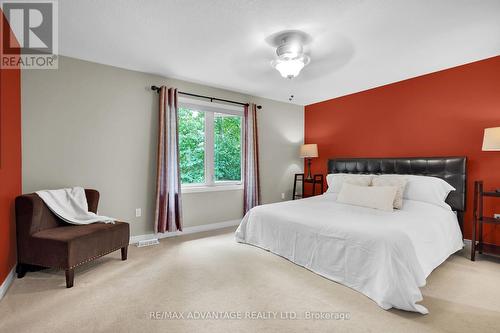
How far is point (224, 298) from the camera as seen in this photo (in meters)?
2.03

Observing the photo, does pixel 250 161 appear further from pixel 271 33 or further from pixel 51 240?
pixel 51 240

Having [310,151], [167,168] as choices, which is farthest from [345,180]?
[167,168]

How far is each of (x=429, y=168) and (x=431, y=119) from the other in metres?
0.72

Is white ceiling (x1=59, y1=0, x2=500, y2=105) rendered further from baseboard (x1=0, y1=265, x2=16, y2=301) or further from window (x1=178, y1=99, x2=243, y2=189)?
baseboard (x1=0, y1=265, x2=16, y2=301)

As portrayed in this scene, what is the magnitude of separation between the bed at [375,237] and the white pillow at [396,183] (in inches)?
3.5

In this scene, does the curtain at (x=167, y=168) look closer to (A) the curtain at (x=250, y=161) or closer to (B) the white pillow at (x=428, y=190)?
(A) the curtain at (x=250, y=161)

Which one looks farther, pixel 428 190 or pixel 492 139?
pixel 428 190

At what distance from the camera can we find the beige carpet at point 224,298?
1684 mm

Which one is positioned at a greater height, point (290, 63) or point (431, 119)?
point (290, 63)

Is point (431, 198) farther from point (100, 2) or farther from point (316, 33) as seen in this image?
point (100, 2)

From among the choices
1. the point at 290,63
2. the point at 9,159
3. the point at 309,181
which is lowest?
the point at 309,181

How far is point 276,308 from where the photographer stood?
189 centimetres

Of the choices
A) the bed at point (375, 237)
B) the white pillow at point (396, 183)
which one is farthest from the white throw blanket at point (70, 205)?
the white pillow at point (396, 183)

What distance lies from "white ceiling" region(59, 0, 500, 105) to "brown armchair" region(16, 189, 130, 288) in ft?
5.85
